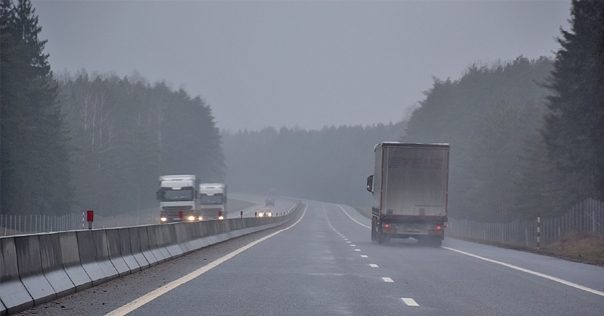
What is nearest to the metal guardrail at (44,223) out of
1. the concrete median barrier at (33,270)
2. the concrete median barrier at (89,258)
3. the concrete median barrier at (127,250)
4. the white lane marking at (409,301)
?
the concrete median barrier at (127,250)

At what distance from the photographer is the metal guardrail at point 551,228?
36.1 metres

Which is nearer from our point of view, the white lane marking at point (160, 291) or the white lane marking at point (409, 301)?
the white lane marking at point (160, 291)

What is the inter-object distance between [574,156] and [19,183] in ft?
123

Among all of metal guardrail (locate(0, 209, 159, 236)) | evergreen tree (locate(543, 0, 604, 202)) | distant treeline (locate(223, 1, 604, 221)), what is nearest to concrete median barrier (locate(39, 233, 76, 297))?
metal guardrail (locate(0, 209, 159, 236))

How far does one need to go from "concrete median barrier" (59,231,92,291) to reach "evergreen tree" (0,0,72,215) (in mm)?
46186

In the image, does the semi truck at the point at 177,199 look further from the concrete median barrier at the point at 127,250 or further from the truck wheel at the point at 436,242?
the concrete median barrier at the point at 127,250

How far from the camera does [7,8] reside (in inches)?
2768

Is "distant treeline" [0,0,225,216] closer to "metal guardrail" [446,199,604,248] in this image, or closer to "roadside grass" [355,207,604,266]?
"metal guardrail" [446,199,604,248]

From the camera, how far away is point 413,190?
103 feet

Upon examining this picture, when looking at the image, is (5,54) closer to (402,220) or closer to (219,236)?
(219,236)

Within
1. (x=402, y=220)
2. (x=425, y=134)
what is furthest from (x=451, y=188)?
(x=402, y=220)

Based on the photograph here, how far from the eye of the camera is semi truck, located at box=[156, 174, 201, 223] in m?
53.7

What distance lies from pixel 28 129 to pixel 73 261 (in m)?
52.9

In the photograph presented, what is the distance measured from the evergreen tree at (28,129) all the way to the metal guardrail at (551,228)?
3167cm
